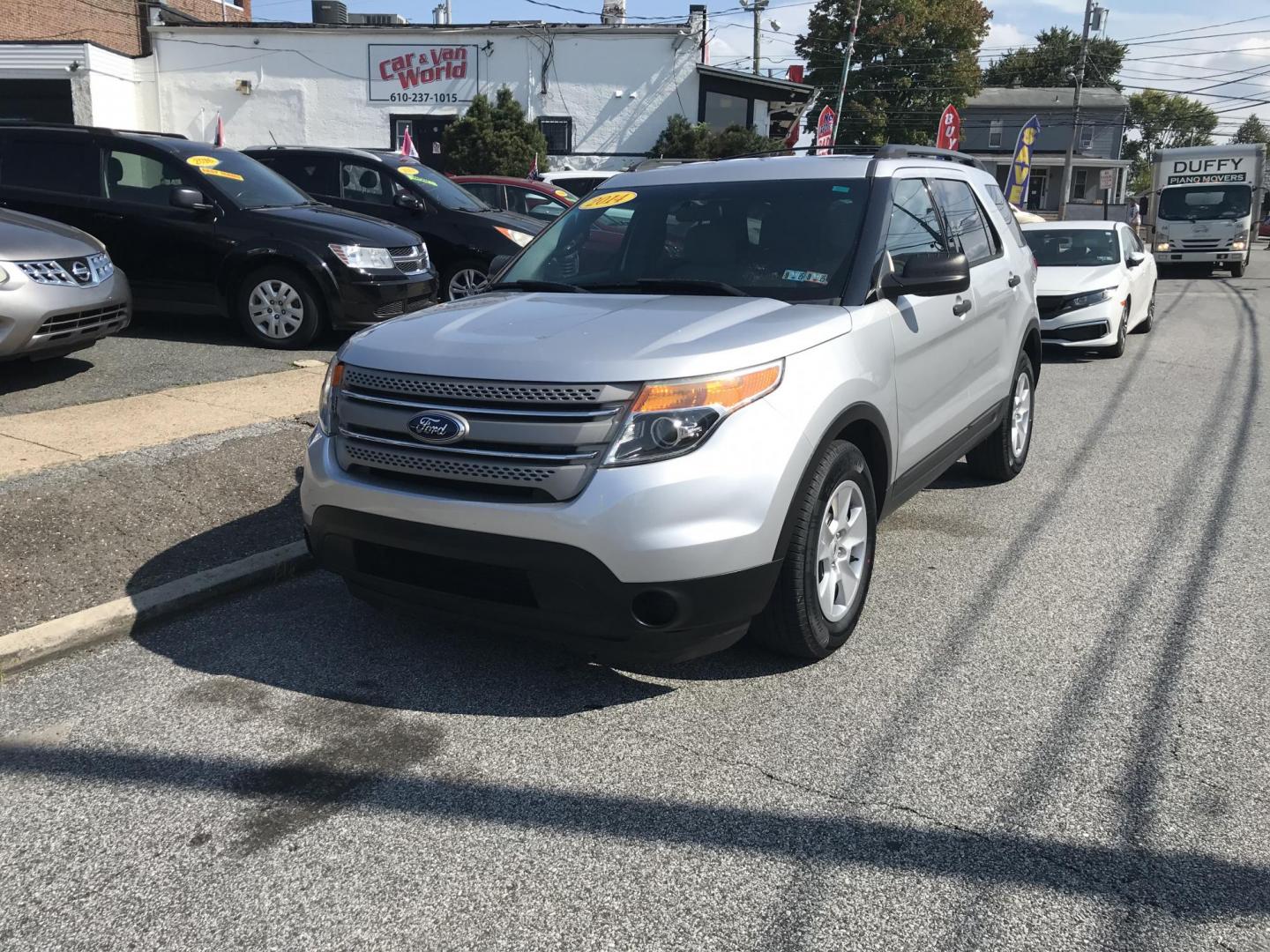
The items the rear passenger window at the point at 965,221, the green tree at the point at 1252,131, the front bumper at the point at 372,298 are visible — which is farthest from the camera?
the green tree at the point at 1252,131

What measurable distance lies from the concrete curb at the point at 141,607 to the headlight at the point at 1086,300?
31.6 ft

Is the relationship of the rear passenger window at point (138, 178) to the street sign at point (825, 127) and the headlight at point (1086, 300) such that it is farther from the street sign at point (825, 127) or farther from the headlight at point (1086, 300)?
the street sign at point (825, 127)

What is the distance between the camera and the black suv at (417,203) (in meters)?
11.4

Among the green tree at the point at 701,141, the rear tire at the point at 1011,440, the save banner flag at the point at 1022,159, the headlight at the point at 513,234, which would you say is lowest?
the rear tire at the point at 1011,440

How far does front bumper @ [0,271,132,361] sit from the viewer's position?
21.7 feet

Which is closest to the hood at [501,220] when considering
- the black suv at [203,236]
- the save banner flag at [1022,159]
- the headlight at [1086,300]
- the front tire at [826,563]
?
the black suv at [203,236]

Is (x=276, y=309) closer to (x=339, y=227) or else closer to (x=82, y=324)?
(x=339, y=227)

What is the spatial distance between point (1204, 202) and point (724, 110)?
516 inches

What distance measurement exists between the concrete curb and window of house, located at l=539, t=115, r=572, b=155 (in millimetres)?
27405

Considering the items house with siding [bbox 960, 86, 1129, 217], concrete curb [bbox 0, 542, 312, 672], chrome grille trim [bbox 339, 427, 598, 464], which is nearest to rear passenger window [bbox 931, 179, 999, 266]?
chrome grille trim [bbox 339, 427, 598, 464]

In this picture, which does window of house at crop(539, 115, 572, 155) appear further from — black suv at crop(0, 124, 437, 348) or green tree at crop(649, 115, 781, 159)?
black suv at crop(0, 124, 437, 348)

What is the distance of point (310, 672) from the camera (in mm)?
4059

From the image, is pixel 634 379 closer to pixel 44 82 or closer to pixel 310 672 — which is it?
pixel 310 672

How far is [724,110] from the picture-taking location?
1244 inches
